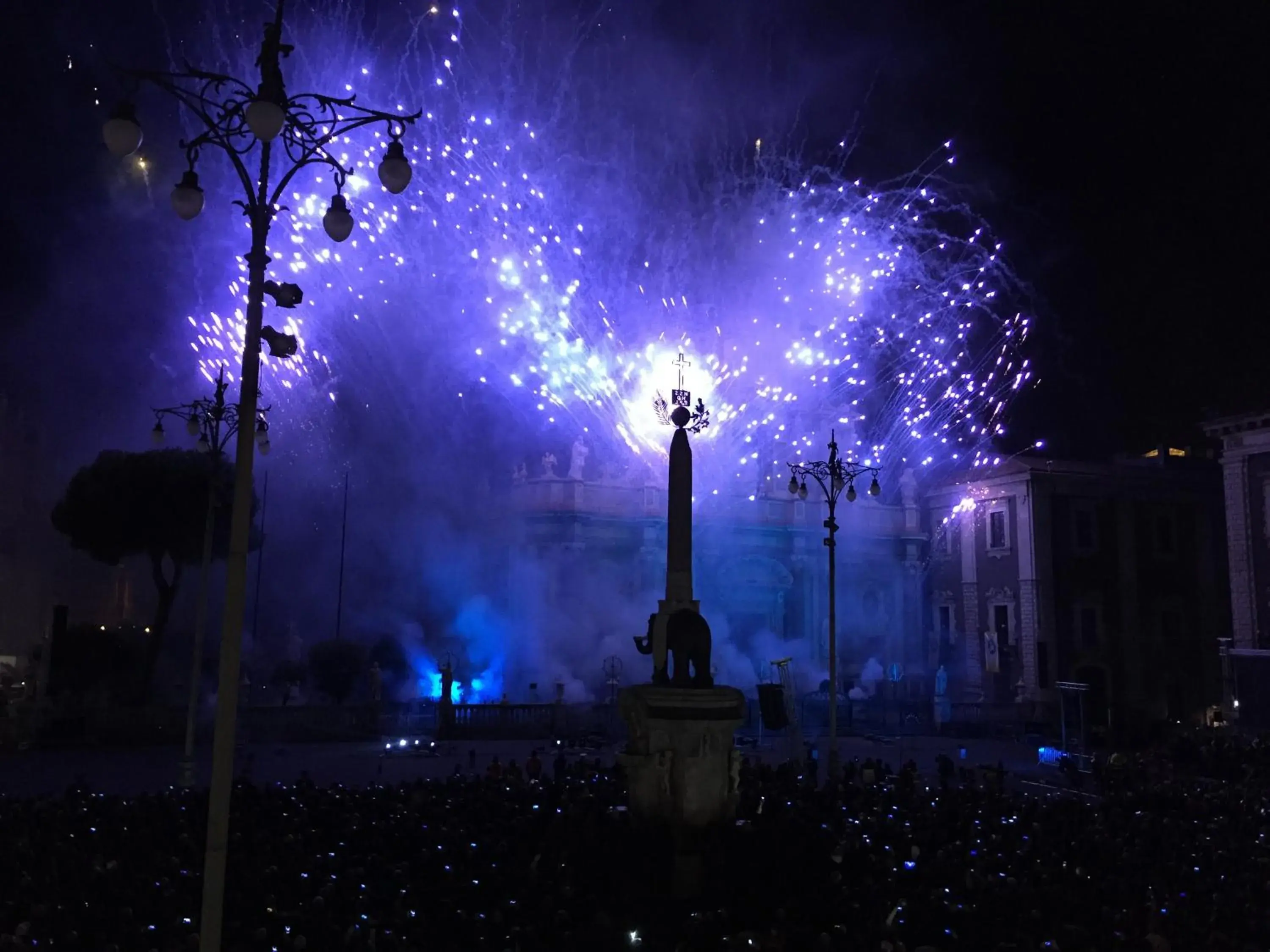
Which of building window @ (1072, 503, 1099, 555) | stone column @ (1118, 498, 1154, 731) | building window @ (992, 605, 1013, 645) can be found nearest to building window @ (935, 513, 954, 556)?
building window @ (992, 605, 1013, 645)

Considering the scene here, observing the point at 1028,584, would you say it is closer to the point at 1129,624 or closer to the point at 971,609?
the point at 971,609

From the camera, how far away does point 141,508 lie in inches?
1417

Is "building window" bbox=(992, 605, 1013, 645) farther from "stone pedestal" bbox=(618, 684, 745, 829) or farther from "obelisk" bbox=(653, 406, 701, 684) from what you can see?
"stone pedestal" bbox=(618, 684, 745, 829)

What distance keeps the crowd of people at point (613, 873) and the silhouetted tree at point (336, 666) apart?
26528mm

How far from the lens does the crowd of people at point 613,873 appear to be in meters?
10.0

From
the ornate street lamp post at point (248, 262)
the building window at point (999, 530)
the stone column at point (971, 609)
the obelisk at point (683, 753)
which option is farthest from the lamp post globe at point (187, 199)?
the stone column at point (971, 609)

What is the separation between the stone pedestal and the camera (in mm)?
14664

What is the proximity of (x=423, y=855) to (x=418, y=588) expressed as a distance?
1533 inches

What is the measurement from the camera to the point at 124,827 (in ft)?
44.4

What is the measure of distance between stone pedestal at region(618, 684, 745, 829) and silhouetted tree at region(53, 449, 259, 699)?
25774 millimetres

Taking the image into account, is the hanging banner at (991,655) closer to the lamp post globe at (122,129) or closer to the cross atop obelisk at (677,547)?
the cross atop obelisk at (677,547)

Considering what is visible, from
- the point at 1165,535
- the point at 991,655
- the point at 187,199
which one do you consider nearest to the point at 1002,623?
the point at 991,655

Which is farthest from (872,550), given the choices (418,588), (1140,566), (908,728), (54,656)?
(54,656)

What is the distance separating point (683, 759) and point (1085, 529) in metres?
36.5
